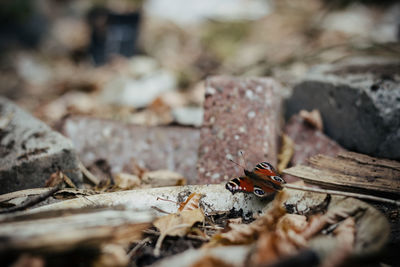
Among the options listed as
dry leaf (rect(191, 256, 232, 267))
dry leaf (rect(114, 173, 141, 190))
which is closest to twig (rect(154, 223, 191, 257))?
dry leaf (rect(191, 256, 232, 267))

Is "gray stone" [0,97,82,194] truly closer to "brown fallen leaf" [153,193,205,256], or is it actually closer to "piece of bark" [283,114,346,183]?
"brown fallen leaf" [153,193,205,256]

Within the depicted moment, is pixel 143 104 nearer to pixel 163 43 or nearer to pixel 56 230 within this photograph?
pixel 56 230

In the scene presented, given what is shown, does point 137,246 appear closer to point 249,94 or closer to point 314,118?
point 249,94

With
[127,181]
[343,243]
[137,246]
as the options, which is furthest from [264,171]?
[127,181]

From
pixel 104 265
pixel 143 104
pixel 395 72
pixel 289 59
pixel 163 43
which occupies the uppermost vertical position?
pixel 163 43

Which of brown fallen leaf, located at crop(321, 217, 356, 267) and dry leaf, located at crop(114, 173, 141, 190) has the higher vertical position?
brown fallen leaf, located at crop(321, 217, 356, 267)

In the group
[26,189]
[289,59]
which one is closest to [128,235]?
[26,189]
